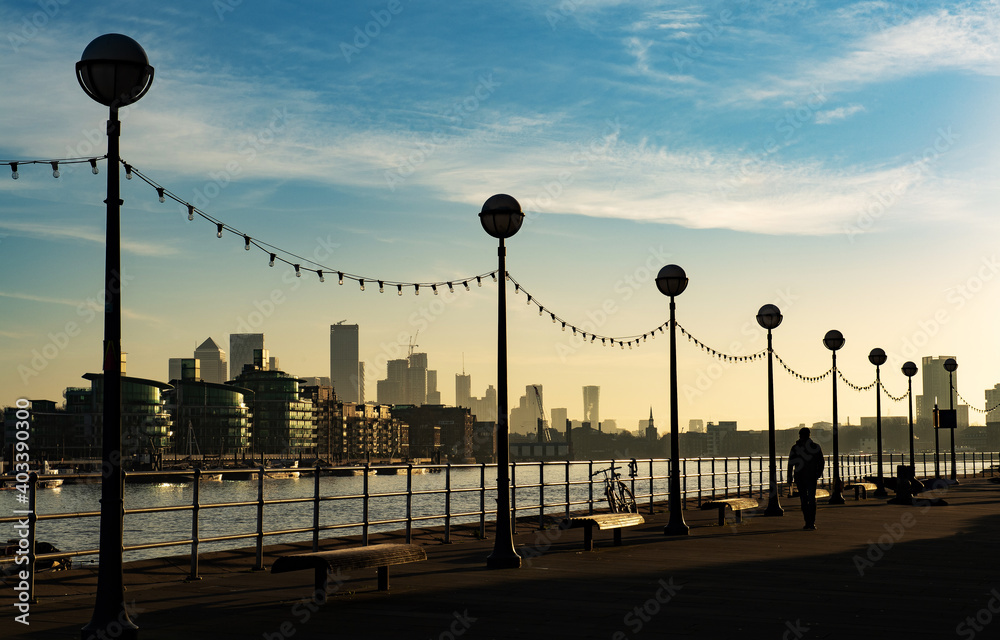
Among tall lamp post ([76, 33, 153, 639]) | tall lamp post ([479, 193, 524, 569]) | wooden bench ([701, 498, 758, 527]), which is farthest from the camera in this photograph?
wooden bench ([701, 498, 758, 527])

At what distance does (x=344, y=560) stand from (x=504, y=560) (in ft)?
12.9

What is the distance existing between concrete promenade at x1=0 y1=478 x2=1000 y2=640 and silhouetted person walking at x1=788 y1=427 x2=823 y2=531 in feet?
8.68

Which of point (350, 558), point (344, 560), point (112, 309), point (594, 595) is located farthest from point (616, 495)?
point (112, 309)

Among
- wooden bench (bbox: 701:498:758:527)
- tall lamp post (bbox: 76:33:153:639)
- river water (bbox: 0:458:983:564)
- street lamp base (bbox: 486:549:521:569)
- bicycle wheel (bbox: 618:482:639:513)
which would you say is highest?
tall lamp post (bbox: 76:33:153:639)

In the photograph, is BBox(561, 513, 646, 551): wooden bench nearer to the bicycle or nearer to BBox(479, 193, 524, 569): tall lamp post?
BBox(479, 193, 524, 569): tall lamp post

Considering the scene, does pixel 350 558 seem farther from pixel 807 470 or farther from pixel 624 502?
pixel 624 502

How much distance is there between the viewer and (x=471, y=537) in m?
19.2

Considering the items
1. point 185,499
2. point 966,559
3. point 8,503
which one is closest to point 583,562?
point 966,559

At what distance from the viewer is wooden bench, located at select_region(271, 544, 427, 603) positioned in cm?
1005

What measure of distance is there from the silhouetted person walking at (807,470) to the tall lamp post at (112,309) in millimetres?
14906

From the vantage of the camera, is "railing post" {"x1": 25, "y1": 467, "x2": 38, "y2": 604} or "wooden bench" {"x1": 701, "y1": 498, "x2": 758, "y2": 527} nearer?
"railing post" {"x1": 25, "y1": 467, "x2": 38, "y2": 604}

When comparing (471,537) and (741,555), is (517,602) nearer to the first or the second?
(741,555)

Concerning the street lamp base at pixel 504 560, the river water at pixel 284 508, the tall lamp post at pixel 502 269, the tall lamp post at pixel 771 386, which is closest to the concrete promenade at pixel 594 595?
the street lamp base at pixel 504 560

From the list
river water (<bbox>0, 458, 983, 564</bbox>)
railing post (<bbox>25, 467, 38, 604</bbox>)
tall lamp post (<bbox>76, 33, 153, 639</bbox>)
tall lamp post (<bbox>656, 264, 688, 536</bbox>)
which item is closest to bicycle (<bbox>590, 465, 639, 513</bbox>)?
river water (<bbox>0, 458, 983, 564</bbox>)
